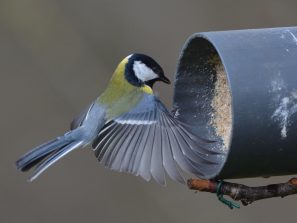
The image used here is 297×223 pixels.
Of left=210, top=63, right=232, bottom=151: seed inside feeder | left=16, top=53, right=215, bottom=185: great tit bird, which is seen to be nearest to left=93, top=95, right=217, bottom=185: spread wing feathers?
left=16, top=53, right=215, bottom=185: great tit bird

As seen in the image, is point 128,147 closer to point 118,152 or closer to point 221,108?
point 118,152

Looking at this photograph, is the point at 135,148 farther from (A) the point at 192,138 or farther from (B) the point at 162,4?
(B) the point at 162,4

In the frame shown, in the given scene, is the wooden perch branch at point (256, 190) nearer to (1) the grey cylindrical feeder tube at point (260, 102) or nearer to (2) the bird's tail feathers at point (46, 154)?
(1) the grey cylindrical feeder tube at point (260, 102)

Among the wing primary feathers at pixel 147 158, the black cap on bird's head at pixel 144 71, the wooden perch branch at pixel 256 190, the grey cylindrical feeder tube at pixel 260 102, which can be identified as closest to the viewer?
the grey cylindrical feeder tube at pixel 260 102

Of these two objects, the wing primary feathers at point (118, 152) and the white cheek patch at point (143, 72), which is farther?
the white cheek patch at point (143, 72)

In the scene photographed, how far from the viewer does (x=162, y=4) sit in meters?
7.74

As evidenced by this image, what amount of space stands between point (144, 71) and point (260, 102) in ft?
3.61

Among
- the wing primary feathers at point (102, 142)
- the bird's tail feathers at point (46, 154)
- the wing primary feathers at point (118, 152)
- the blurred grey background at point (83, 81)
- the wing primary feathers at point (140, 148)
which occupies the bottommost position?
the blurred grey background at point (83, 81)

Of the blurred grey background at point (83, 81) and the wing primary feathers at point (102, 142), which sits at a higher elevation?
the wing primary feathers at point (102, 142)

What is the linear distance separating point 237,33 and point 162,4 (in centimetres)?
347

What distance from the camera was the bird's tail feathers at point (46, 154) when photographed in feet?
15.5

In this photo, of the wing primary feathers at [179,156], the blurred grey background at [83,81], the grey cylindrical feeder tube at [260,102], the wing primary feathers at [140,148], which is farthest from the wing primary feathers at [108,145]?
the blurred grey background at [83,81]

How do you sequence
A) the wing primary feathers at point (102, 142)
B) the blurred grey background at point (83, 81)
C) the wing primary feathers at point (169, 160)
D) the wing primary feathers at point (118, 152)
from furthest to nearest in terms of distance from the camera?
the blurred grey background at point (83, 81)
the wing primary feathers at point (102, 142)
the wing primary feathers at point (118, 152)
the wing primary feathers at point (169, 160)

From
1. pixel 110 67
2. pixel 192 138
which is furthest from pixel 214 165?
pixel 110 67
